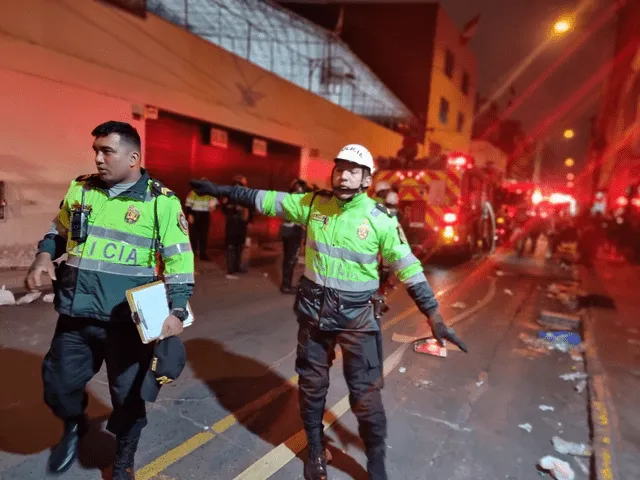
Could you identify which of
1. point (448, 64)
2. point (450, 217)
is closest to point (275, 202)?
point (450, 217)

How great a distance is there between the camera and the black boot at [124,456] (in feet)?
7.92

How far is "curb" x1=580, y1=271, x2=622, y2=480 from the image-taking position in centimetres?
305

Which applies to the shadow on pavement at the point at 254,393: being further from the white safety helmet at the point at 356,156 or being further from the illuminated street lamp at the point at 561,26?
the illuminated street lamp at the point at 561,26

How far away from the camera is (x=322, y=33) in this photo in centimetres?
1595

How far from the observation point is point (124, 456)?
243 centimetres

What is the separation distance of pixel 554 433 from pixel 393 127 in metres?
20.5

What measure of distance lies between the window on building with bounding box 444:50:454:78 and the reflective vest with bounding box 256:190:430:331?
27.1m

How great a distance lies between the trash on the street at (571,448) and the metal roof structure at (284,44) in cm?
1008

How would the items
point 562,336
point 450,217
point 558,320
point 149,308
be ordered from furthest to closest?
point 450,217
point 558,320
point 562,336
point 149,308

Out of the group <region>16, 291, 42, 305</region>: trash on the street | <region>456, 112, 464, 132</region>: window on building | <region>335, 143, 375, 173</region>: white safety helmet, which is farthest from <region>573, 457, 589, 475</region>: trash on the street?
<region>456, 112, 464, 132</region>: window on building

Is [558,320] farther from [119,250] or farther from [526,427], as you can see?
[119,250]

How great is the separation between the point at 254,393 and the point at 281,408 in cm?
33

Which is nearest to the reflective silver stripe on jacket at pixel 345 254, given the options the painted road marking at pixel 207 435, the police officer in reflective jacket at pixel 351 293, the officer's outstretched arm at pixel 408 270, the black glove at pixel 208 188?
the police officer in reflective jacket at pixel 351 293

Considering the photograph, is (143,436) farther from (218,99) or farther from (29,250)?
(218,99)
